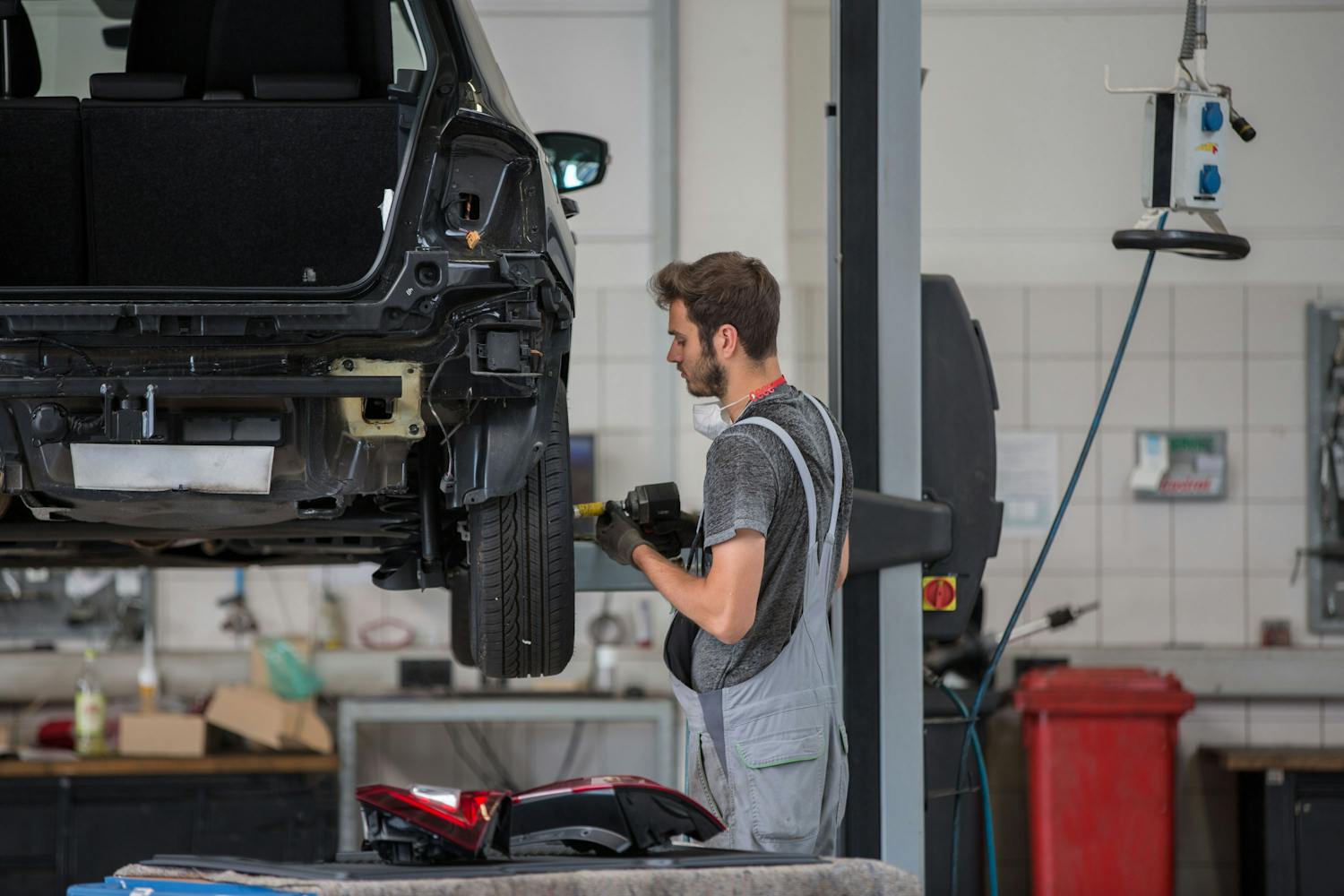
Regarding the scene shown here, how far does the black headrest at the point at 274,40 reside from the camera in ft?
9.32

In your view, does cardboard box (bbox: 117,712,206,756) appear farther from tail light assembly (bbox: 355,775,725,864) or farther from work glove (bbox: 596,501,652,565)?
tail light assembly (bbox: 355,775,725,864)

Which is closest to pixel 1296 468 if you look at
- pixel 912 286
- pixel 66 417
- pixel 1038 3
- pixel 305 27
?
pixel 1038 3

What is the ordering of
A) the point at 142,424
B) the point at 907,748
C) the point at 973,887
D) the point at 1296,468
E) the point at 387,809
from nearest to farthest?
1. the point at 387,809
2. the point at 142,424
3. the point at 907,748
4. the point at 973,887
5. the point at 1296,468

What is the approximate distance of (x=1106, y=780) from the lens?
5.15 metres

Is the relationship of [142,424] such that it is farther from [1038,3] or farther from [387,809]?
[1038,3]

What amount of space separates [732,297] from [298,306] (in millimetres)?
712

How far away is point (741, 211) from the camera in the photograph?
19.5 ft

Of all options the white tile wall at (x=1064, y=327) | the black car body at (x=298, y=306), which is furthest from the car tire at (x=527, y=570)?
the white tile wall at (x=1064, y=327)

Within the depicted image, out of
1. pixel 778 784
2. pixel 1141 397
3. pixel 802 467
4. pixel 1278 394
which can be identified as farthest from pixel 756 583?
pixel 1278 394

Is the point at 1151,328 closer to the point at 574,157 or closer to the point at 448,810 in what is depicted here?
the point at 574,157

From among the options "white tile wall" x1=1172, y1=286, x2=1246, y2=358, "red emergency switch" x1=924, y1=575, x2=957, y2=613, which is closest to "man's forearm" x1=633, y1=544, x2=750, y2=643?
"red emergency switch" x1=924, y1=575, x2=957, y2=613

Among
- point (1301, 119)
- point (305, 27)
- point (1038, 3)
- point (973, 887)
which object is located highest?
point (1038, 3)

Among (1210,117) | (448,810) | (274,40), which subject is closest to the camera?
(448,810)

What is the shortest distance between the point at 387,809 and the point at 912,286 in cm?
168
